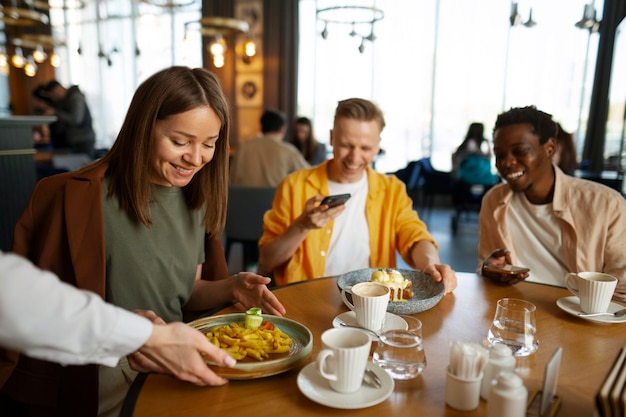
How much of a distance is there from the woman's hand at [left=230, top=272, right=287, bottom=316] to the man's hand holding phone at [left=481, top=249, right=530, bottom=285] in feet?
2.57

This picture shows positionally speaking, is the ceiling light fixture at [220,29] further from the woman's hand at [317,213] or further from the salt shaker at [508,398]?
the salt shaker at [508,398]

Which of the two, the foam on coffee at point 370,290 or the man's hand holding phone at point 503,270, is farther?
the man's hand holding phone at point 503,270

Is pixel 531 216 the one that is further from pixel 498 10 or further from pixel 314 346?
pixel 498 10

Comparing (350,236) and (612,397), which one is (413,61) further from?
(612,397)

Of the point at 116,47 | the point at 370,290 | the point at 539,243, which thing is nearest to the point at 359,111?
the point at 539,243

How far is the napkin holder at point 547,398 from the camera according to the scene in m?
0.88

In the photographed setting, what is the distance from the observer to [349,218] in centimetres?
217

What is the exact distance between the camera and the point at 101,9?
1062cm

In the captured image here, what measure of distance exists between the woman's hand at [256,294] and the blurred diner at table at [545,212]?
2.94 ft

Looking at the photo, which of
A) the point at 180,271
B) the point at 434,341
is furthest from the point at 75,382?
the point at 434,341

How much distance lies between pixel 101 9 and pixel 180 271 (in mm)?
10883

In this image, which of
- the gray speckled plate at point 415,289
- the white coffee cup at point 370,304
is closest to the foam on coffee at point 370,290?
the white coffee cup at point 370,304

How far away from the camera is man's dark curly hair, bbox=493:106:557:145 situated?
1.97m

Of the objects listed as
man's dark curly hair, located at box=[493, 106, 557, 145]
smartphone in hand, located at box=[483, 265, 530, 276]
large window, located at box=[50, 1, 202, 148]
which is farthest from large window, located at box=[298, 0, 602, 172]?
smartphone in hand, located at box=[483, 265, 530, 276]
